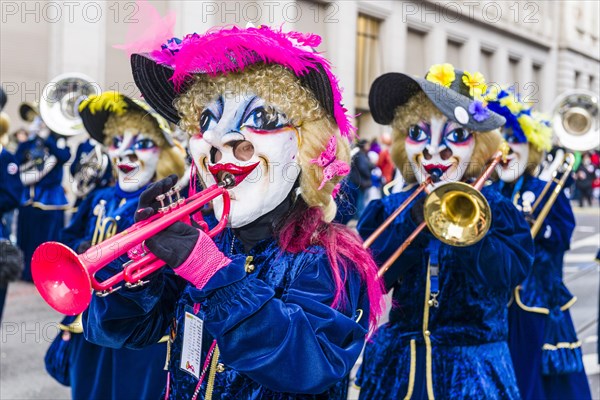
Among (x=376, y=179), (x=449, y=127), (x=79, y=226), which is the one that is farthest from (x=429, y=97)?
(x=376, y=179)

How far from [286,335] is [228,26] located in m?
0.89

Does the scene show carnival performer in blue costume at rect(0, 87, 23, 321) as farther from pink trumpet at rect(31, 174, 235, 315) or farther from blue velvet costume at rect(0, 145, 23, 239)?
pink trumpet at rect(31, 174, 235, 315)

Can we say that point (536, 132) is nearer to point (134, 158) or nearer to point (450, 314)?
point (450, 314)

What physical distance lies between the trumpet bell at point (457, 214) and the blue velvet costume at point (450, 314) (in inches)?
3.3

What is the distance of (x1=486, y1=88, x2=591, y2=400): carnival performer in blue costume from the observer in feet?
13.8

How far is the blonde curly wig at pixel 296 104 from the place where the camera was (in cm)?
196

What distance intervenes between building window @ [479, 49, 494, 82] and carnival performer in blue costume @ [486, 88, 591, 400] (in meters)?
18.9

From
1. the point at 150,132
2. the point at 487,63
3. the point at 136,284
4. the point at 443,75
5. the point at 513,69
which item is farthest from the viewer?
the point at 513,69

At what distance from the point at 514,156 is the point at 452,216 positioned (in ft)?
5.78

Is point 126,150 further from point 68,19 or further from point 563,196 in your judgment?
point 68,19

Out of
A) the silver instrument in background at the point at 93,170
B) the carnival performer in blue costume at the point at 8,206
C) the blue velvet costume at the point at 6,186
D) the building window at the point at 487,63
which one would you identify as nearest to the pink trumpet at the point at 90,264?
the carnival performer in blue costume at the point at 8,206

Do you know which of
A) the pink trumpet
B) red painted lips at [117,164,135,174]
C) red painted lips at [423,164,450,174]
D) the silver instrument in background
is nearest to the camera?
the pink trumpet

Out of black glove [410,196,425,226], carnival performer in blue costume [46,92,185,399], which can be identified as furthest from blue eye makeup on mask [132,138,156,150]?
black glove [410,196,425,226]

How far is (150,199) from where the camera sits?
1.73 metres
